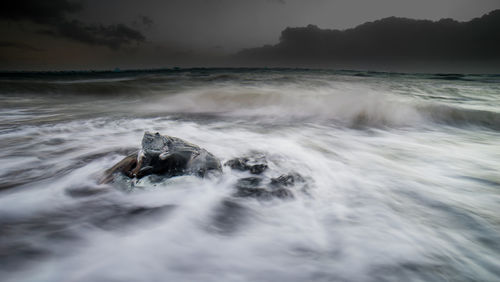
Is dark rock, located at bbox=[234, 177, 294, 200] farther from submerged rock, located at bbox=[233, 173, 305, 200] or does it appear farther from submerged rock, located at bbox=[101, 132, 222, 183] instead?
submerged rock, located at bbox=[101, 132, 222, 183]

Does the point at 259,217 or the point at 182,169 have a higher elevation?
the point at 182,169

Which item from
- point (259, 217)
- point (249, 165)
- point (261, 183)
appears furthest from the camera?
point (249, 165)

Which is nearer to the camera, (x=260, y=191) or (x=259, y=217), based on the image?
(x=259, y=217)

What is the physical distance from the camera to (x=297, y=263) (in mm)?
1536

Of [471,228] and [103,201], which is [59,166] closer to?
[103,201]

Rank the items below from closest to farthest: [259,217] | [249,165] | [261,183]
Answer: [259,217]
[261,183]
[249,165]

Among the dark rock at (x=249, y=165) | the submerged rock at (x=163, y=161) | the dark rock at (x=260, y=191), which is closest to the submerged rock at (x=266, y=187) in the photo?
the dark rock at (x=260, y=191)

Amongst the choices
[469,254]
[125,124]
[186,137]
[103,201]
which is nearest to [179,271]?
[103,201]

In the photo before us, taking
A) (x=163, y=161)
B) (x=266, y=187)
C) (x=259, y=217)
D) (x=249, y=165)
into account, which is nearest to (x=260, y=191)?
(x=266, y=187)

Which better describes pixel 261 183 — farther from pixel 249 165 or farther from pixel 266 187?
pixel 249 165

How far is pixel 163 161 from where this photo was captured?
2293 millimetres

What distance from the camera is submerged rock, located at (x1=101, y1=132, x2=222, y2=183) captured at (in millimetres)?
2266

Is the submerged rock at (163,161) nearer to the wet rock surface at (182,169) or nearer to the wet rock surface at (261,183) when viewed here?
the wet rock surface at (182,169)

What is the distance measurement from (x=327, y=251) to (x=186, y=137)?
11.9 ft
